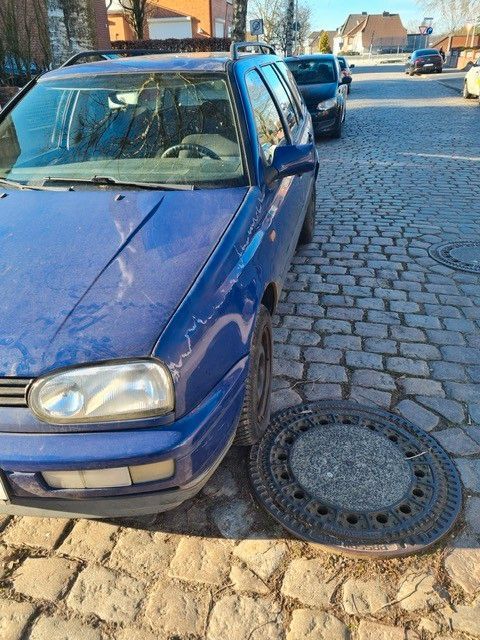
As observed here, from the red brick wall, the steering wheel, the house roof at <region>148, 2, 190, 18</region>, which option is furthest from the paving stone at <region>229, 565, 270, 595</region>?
the house roof at <region>148, 2, 190, 18</region>

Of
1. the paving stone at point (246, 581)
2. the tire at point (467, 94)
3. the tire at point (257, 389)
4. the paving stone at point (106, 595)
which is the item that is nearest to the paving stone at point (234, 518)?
the paving stone at point (246, 581)

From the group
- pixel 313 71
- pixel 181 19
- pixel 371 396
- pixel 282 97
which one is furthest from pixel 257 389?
pixel 181 19

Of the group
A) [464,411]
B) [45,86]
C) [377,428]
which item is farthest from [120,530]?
[45,86]

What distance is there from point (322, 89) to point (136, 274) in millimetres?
9911

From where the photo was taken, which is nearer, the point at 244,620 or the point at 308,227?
the point at 244,620

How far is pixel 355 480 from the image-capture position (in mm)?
2361

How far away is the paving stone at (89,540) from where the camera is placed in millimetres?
2111

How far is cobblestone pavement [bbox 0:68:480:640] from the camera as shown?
183cm

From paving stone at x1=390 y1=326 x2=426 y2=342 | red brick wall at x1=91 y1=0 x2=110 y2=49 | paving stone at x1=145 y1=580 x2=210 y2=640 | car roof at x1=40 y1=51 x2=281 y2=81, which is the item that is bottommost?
paving stone at x1=145 y1=580 x2=210 y2=640

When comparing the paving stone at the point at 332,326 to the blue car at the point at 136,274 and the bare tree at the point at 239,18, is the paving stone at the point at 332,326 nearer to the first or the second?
the blue car at the point at 136,274

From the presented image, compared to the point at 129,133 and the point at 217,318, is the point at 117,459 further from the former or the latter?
the point at 129,133

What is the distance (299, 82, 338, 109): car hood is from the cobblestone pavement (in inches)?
267

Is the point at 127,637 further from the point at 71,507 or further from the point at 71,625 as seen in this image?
the point at 71,507

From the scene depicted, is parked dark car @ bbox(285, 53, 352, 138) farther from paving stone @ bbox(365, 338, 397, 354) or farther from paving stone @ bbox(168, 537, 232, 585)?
paving stone @ bbox(168, 537, 232, 585)
